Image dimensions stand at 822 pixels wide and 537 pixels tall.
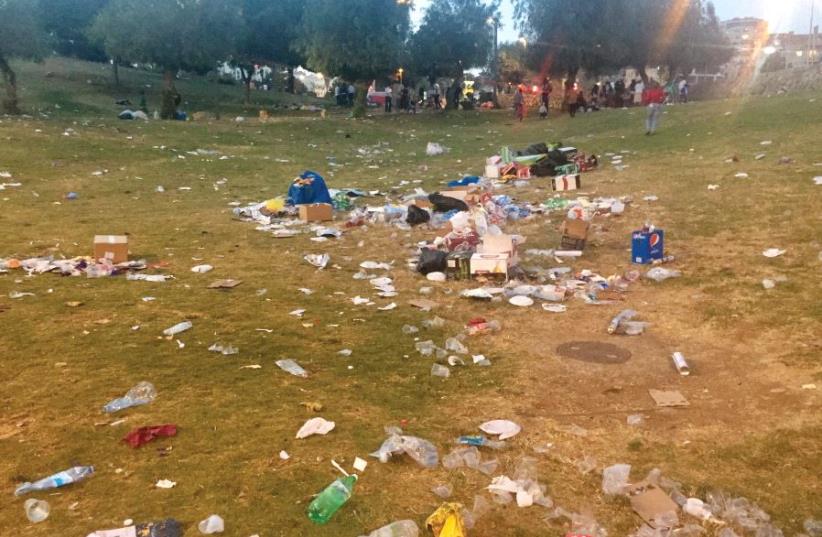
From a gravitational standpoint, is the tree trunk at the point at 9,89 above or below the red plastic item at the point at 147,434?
above

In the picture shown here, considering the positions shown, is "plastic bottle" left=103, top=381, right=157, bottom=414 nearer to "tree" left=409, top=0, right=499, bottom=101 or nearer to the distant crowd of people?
the distant crowd of people

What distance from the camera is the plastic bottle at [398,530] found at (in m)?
2.52

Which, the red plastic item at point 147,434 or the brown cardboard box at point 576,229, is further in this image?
the brown cardboard box at point 576,229

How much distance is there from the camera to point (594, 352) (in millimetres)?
4359

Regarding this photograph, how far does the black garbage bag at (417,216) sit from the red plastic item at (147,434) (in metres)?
5.20

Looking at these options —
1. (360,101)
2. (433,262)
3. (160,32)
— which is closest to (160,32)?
(160,32)

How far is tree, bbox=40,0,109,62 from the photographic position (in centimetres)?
3694

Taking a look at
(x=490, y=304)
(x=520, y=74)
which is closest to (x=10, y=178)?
(x=490, y=304)

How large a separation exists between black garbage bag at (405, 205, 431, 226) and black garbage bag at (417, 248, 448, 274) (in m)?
1.92

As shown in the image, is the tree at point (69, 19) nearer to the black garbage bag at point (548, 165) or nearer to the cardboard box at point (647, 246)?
the black garbage bag at point (548, 165)

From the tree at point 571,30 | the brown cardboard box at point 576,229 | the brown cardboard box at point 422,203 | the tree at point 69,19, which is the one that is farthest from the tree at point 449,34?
the brown cardboard box at point 576,229

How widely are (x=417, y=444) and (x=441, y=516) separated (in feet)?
1.82

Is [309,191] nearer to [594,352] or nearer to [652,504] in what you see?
[594,352]

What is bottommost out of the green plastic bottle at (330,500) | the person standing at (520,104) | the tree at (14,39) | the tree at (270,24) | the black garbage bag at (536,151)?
the green plastic bottle at (330,500)
